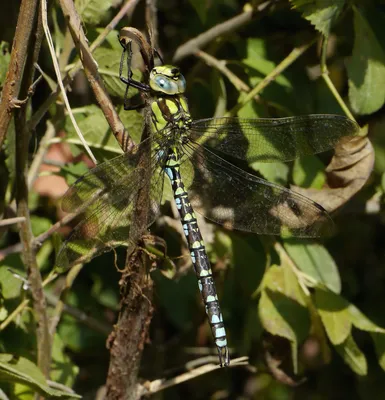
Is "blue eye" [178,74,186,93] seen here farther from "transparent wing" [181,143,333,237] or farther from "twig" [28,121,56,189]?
"twig" [28,121,56,189]

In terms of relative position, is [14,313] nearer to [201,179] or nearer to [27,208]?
[27,208]

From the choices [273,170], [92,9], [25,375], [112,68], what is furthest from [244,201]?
[25,375]

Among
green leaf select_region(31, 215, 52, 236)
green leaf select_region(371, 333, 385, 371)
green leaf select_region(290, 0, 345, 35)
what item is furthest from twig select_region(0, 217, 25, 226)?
green leaf select_region(371, 333, 385, 371)

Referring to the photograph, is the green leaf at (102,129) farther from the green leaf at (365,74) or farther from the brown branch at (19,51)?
the green leaf at (365,74)

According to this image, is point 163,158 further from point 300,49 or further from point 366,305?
point 366,305

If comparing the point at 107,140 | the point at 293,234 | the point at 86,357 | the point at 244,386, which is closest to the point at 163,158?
the point at 107,140

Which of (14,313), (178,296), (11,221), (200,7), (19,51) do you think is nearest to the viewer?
(19,51)
